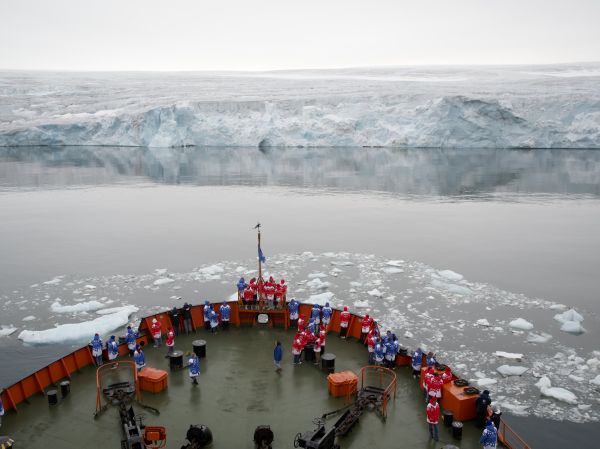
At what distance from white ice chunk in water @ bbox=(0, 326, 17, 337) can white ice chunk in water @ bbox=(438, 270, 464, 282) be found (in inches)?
823

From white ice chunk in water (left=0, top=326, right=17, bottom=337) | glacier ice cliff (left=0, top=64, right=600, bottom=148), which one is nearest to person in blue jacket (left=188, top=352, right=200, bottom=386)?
white ice chunk in water (left=0, top=326, right=17, bottom=337)

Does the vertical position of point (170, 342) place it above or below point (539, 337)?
above

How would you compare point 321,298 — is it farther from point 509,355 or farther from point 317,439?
point 317,439

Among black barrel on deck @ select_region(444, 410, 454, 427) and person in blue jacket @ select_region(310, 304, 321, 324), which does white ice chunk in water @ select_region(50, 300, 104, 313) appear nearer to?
person in blue jacket @ select_region(310, 304, 321, 324)

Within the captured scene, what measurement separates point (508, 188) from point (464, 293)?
34.3 m

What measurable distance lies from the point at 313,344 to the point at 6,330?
13923mm

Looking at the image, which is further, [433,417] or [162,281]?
[162,281]

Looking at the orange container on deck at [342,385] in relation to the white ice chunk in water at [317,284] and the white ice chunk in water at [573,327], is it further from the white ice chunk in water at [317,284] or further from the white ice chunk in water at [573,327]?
the white ice chunk in water at [317,284]

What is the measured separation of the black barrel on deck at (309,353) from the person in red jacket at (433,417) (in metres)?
4.17

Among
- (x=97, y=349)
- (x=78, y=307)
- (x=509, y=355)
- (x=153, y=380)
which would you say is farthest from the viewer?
(x=78, y=307)

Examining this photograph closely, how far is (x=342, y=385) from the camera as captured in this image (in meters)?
12.3

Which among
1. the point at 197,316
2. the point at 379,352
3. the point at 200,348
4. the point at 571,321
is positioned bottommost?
the point at 571,321

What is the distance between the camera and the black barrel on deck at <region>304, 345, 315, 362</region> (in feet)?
46.9

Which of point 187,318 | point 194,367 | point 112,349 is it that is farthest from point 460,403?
point 112,349
